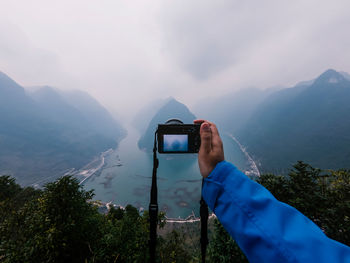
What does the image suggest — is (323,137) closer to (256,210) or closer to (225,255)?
(225,255)

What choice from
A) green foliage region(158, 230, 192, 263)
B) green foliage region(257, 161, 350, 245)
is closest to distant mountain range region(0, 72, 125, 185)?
green foliage region(158, 230, 192, 263)

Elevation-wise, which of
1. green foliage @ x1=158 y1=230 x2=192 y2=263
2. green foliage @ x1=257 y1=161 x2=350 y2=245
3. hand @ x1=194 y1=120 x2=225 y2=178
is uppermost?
hand @ x1=194 y1=120 x2=225 y2=178

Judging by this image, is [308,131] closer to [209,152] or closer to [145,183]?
[145,183]

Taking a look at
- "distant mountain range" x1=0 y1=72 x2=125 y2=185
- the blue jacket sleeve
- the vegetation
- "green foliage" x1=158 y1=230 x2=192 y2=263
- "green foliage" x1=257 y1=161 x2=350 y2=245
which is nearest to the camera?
the blue jacket sleeve

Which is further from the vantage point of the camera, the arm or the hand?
the hand

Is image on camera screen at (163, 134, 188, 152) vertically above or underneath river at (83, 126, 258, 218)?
above

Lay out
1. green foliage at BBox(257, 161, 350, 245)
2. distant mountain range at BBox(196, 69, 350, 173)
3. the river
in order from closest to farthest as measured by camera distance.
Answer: green foliage at BBox(257, 161, 350, 245) < the river < distant mountain range at BBox(196, 69, 350, 173)

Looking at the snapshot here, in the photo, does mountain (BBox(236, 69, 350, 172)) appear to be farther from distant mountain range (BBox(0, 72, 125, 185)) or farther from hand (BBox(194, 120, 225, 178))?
distant mountain range (BBox(0, 72, 125, 185))
